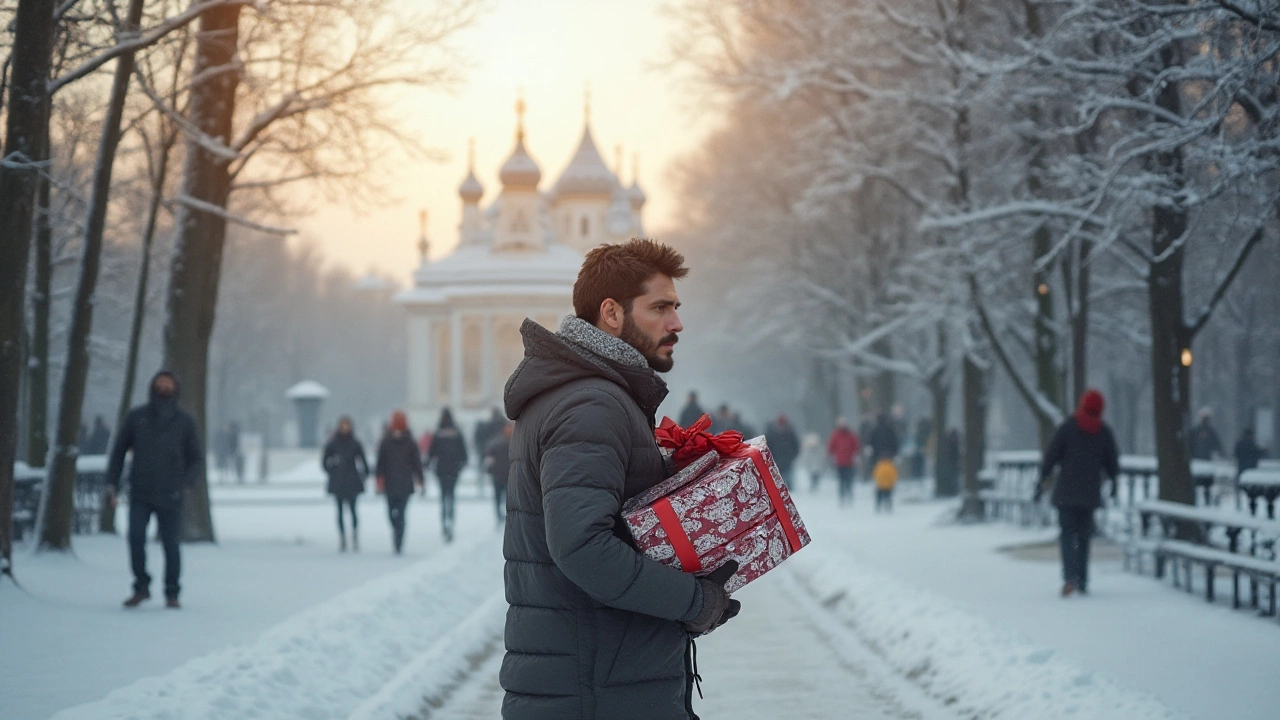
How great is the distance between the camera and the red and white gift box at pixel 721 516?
404cm

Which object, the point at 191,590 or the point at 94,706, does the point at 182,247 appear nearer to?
the point at 191,590

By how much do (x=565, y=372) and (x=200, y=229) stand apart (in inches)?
640

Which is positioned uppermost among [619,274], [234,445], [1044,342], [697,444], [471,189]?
[471,189]

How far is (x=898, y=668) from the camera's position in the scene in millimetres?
10734

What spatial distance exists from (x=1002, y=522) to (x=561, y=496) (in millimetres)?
21744

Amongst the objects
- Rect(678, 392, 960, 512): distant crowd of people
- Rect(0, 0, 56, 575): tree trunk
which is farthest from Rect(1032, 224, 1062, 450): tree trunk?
Rect(0, 0, 56, 575): tree trunk

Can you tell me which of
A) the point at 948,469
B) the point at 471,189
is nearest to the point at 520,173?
the point at 471,189

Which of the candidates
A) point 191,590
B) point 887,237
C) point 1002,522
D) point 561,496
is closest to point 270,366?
point 887,237

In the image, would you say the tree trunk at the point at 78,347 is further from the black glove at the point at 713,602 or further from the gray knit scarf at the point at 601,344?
the black glove at the point at 713,602

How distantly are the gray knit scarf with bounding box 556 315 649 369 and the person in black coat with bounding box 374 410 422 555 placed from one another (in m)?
15.9

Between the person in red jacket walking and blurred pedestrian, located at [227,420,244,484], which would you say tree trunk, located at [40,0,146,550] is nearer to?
the person in red jacket walking

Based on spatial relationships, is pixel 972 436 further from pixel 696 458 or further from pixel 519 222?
pixel 519 222

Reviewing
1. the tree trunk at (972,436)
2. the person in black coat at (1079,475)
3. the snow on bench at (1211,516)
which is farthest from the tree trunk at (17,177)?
the tree trunk at (972,436)

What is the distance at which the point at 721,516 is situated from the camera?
13.4ft
